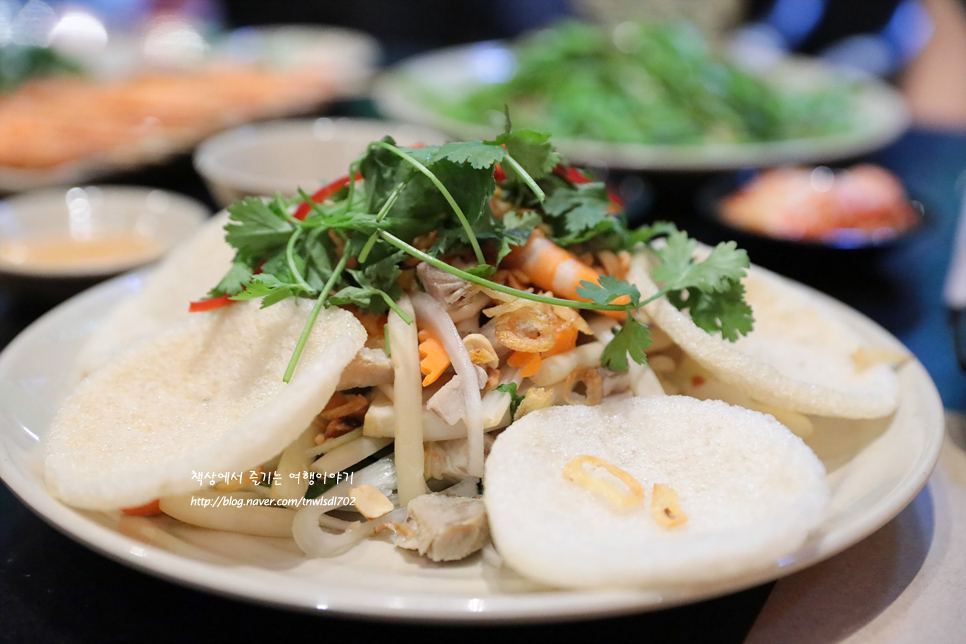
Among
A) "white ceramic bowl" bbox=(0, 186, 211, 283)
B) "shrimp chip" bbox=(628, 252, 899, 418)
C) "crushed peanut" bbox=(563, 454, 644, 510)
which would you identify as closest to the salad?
"shrimp chip" bbox=(628, 252, 899, 418)

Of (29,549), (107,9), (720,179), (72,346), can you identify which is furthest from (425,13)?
(29,549)

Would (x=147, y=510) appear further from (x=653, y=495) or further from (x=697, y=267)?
→ (x=697, y=267)

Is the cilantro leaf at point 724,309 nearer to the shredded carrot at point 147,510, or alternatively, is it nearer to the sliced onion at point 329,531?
the sliced onion at point 329,531

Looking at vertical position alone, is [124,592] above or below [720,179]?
above

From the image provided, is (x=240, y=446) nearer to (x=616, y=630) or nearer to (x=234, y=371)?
(x=234, y=371)

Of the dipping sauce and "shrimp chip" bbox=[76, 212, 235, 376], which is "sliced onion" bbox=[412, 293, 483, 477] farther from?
the dipping sauce

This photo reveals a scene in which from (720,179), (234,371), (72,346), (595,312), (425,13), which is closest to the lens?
(234,371)
